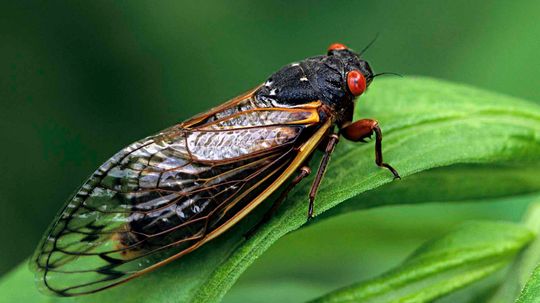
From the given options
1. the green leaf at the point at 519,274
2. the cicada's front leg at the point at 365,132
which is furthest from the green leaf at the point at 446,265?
the cicada's front leg at the point at 365,132

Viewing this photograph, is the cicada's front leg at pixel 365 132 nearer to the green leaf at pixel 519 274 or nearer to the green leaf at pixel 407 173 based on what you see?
the green leaf at pixel 407 173

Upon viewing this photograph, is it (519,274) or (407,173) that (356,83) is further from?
(519,274)

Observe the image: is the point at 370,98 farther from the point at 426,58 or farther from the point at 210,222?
the point at 426,58

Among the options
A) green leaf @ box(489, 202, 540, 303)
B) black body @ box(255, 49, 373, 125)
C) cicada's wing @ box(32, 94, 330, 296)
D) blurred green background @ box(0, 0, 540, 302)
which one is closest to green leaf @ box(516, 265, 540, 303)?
green leaf @ box(489, 202, 540, 303)

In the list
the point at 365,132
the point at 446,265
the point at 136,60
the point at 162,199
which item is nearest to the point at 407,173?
the point at 446,265

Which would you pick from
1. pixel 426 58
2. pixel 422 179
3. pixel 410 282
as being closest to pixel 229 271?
pixel 410 282

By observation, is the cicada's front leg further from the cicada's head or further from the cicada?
the cicada's head

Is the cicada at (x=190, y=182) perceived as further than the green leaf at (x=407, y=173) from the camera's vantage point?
Yes
